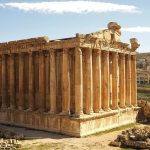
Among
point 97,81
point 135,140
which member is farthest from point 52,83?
point 135,140

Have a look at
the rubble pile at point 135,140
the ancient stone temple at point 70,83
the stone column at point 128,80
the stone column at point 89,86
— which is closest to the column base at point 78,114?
the ancient stone temple at point 70,83

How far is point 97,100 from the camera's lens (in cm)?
3111

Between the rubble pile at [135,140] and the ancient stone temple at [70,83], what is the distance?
3962mm

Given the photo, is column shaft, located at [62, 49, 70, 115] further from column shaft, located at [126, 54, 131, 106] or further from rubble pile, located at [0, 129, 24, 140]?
column shaft, located at [126, 54, 131, 106]

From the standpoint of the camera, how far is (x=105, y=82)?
32.5 metres

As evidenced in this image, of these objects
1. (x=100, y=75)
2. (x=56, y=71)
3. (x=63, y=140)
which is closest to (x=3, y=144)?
(x=63, y=140)

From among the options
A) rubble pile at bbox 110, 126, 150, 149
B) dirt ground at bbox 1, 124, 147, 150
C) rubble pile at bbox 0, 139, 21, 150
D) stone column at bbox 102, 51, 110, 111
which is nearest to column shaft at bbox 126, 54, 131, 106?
stone column at bbox 102, 51, 110, 111

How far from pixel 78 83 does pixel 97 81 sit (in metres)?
3.23

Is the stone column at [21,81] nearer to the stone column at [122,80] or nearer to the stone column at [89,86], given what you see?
the stone column at [89,86]

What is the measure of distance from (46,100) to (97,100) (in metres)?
5.09

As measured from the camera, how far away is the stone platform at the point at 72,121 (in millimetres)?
28266

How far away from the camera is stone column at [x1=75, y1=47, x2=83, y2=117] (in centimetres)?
2834

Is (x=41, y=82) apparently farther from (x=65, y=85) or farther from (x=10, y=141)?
(x=10, y=141)

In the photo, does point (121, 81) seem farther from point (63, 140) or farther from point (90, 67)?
point (63, 140)
